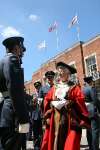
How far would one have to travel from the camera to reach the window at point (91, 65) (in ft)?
130

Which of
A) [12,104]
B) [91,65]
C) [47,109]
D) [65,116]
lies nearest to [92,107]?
[47,109]

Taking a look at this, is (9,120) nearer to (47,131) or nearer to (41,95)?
(47,131)

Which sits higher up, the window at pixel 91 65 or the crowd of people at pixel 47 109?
the window at pixel 91 65

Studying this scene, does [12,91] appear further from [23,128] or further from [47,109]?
[47,109]

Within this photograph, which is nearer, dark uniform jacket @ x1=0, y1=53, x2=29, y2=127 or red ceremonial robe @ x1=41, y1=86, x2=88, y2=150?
dark uniform jacket @ x1=0, y1=53, x2=29, y2=127

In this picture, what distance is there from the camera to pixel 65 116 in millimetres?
6664

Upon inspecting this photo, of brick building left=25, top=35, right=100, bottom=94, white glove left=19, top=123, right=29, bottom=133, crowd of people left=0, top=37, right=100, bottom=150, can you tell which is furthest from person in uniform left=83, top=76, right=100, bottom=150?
brick building left=25, top=35, right=100, bottom=94

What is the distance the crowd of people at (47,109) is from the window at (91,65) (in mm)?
28666

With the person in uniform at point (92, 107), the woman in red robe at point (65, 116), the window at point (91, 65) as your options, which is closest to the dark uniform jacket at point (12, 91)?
the woman in red robe at point (65, 116)

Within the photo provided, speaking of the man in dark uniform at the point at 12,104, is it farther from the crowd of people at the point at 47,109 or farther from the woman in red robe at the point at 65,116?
the woman in red robe at the point at 65,116

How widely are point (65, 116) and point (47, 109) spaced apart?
1.83 feet

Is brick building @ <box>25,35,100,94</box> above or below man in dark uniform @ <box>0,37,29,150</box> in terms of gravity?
above

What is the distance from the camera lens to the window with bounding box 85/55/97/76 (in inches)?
1556

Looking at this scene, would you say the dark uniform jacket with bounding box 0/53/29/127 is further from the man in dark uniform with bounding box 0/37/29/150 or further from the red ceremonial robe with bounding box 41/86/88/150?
the red ceremonial robe with bounding box 41/86/88/150
